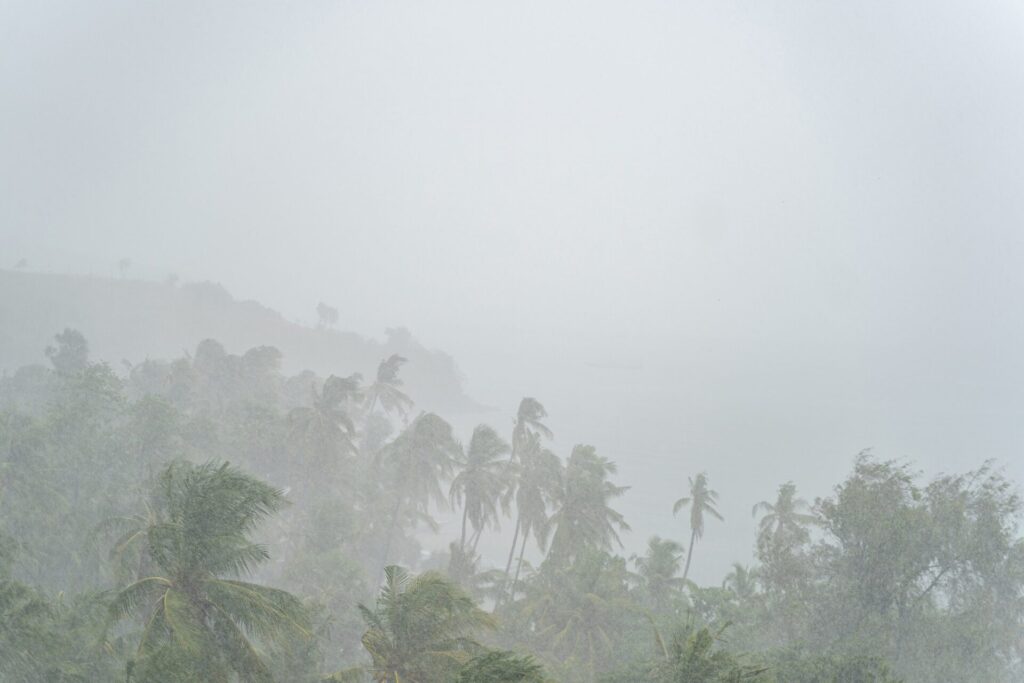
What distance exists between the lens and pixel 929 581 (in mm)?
20047

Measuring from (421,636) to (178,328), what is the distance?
188474 mm

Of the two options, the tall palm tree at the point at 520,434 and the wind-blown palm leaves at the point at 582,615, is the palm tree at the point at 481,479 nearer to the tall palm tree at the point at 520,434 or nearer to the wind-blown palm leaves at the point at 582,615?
the tall palm tree at the point at 520,434

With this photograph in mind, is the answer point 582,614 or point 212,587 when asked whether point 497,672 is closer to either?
point 212,587

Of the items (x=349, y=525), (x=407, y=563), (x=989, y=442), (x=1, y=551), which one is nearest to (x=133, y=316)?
(x=407, y=563)

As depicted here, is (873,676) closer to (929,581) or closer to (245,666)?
(929,581)

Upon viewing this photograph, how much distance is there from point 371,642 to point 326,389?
1213 inches

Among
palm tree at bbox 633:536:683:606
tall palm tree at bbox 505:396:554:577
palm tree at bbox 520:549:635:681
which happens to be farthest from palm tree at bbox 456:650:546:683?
tall palm tree at bbox 505:396:554:577

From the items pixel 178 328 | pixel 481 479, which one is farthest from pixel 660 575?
pixel 178 328

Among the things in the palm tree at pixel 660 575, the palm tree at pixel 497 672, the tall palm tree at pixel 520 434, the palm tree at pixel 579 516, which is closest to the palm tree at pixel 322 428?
the tall palm tree at pixel 520 434

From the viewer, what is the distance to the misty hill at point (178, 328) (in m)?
140

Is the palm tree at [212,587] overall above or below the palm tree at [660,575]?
above

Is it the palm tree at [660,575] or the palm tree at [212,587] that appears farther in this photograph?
the palm tree at [660,575]

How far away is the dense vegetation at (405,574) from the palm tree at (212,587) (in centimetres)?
4

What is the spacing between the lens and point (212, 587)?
1071 cm
